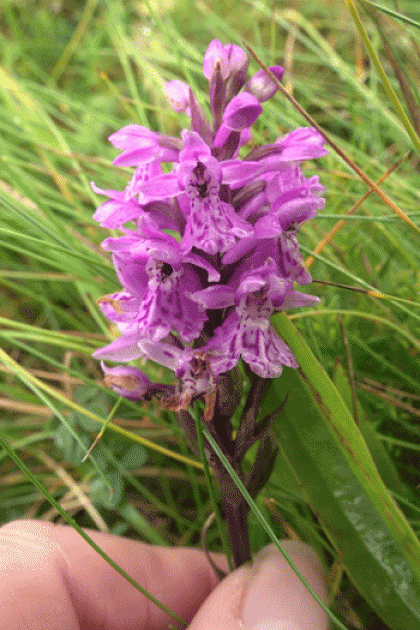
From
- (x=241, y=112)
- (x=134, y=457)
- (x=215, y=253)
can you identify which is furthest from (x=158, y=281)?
(x=134, y=457)

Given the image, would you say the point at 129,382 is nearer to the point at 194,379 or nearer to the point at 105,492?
the point at 194,379

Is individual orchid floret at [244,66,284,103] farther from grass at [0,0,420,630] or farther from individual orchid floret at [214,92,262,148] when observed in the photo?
grass at [0,0,420,630]

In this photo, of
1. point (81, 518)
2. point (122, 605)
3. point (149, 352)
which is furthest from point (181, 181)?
point (81, 518)

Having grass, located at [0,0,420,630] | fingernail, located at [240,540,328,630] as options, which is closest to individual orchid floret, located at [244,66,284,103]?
grass, located at [0,0,420,630]

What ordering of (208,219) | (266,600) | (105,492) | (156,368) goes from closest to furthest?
(208,219) → (266,600) → (105,492) → (156,368)

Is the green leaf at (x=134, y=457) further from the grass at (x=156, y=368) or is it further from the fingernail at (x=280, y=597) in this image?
the fingernail at (x=280, y=597)

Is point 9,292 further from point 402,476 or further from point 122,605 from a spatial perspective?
point 402,476
